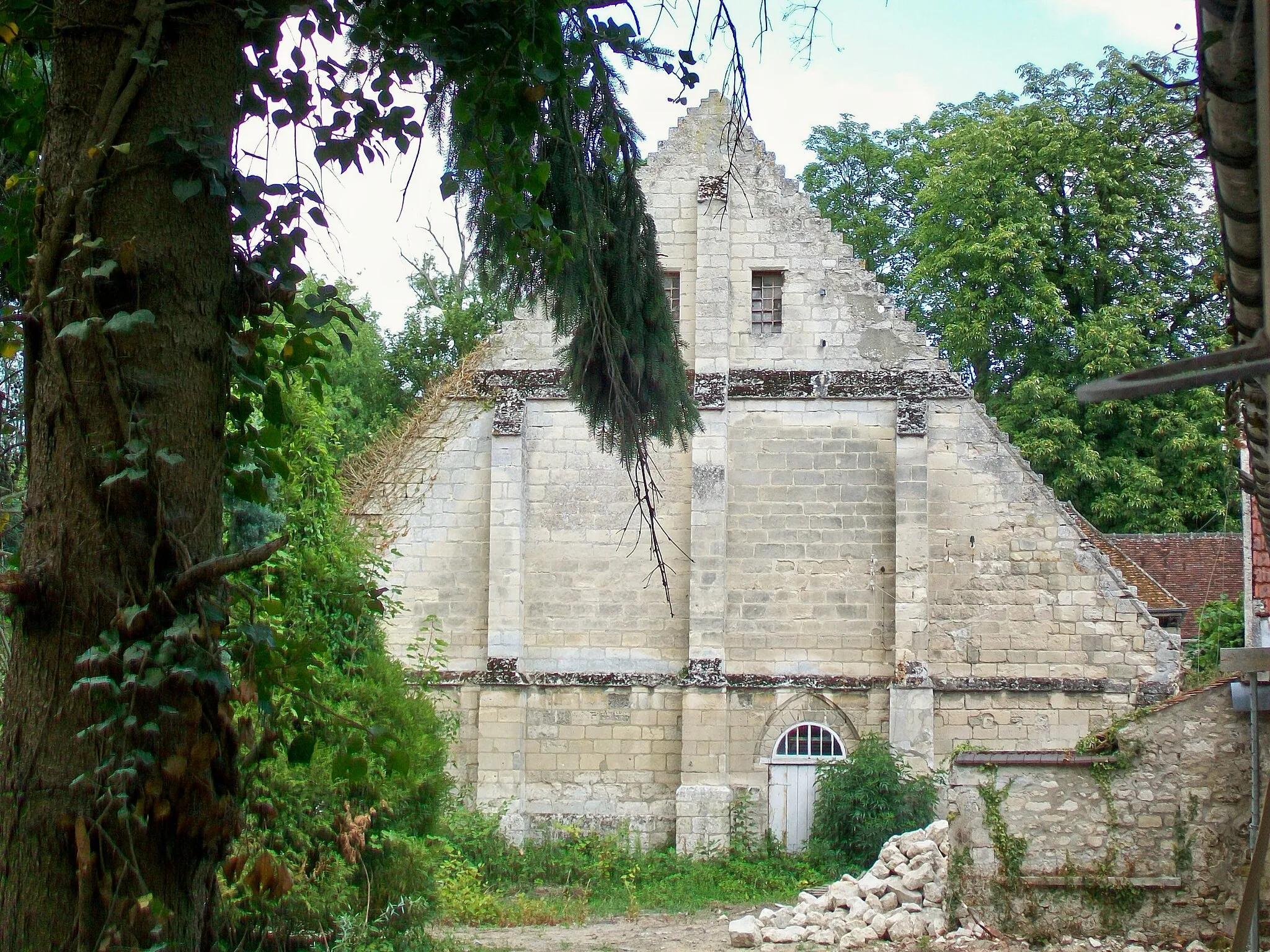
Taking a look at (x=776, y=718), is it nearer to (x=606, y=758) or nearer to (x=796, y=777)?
(x=796, y=777)

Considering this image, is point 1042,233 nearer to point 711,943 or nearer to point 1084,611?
point 1084,611

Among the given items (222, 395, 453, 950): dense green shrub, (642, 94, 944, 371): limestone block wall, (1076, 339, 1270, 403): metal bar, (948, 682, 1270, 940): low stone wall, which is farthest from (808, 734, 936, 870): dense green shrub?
(1076, 339, 1270, 403): metal bar

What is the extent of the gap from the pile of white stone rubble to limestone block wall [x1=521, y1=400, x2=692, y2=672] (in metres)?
4.61

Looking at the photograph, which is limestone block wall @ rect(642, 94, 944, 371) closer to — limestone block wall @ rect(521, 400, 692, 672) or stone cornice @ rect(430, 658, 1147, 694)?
limestone block wall @ rect(521, 400, 692, 672)

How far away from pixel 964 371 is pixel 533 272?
2268 centimetres

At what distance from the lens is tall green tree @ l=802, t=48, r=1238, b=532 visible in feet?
75.0

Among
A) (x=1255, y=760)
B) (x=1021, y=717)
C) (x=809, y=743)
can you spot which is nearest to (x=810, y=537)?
(x=809, y=743)

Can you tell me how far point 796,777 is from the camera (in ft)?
53.2

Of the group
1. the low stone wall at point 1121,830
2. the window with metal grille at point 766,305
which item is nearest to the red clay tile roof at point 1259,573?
the low stone wall at point 1121,830

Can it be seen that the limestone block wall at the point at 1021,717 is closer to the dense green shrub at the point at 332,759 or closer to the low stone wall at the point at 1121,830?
the low stone wall at the point at 1121,830

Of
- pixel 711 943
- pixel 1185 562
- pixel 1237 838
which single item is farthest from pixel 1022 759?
pixel 1185 562

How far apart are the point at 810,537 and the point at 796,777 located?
307 centimetres

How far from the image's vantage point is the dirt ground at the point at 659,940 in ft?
35.6

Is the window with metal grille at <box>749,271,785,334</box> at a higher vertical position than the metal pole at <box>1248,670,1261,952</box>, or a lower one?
higher
